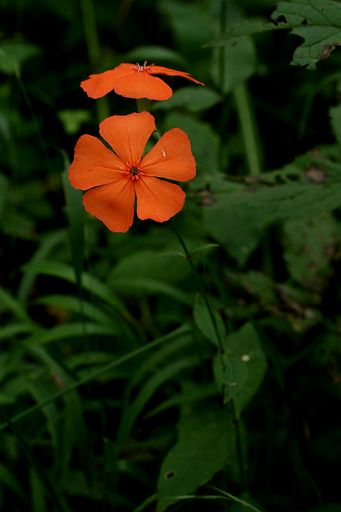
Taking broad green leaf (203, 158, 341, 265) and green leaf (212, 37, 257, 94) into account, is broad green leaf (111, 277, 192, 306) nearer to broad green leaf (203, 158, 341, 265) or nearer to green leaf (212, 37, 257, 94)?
broad green leaf (203, 158, 341, 265)

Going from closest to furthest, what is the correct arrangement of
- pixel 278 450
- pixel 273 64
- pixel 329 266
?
pixel 278 450
pixel 329 266
pixel 273 64

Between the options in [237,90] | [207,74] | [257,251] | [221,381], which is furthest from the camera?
[207,74]

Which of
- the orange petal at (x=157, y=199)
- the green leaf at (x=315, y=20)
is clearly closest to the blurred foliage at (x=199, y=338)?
the green leaf at (x=315, y=20)

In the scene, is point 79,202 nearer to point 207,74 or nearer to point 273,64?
point 207,74

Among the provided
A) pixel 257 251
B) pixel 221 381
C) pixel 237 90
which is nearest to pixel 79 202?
pixel 221 381

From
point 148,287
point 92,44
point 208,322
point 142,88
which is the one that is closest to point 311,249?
point 148,287

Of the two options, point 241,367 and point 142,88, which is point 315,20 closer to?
point 142,88

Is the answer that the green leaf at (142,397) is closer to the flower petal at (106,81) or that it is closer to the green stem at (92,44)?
the flower petal at (106,81)
